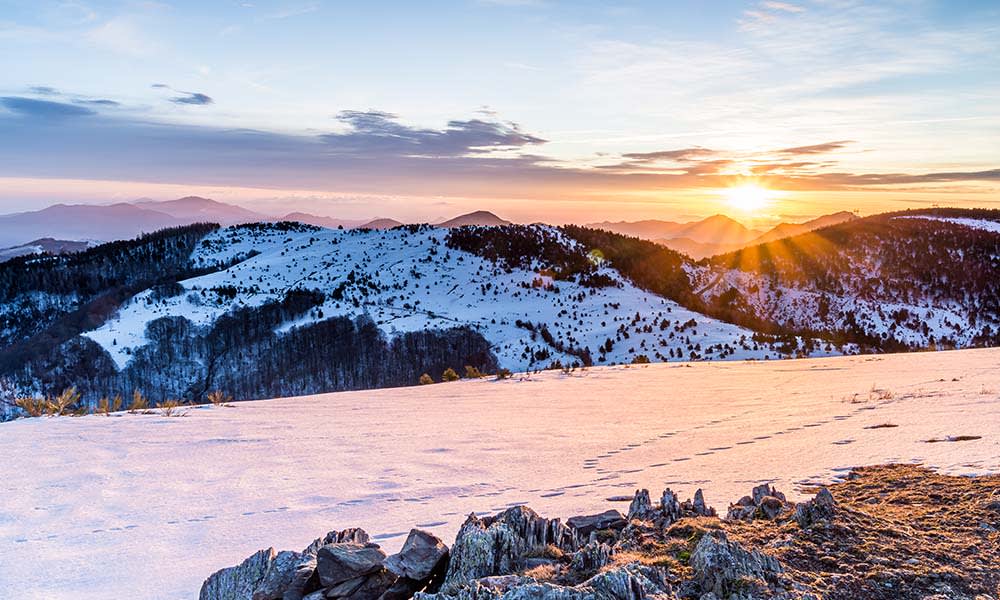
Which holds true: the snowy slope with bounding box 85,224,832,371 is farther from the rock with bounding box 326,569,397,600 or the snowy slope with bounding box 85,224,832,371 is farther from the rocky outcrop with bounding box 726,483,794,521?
the rock with bounding box 326,569,397,600

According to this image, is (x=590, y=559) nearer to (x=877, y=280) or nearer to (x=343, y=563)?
(x=343, y=563)

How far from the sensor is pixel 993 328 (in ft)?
111

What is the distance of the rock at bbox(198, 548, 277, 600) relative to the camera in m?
3.01

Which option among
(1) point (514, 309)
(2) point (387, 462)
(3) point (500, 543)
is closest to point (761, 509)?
(3) point (500, 543)

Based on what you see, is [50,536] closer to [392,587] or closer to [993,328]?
[392,587]

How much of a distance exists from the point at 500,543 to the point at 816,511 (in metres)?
1.70

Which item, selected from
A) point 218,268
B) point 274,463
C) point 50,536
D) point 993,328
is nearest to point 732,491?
point 274,463

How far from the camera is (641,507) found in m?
3.57

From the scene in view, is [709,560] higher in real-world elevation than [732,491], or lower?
higher

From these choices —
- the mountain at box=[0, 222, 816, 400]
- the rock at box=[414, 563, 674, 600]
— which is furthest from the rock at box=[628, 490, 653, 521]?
the mountain at box=[0, 222, 816, 400]

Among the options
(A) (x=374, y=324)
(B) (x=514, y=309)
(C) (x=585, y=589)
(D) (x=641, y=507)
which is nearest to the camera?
(C) (x=585, y=589)

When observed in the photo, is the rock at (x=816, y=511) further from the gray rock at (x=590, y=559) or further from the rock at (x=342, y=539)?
the rock at (x=342, y=539)

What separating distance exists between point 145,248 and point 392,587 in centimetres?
9901

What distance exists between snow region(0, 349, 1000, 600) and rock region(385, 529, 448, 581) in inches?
50.8
